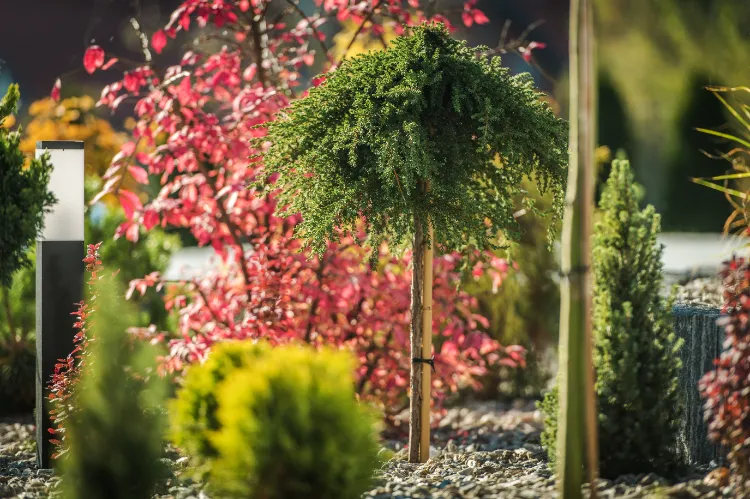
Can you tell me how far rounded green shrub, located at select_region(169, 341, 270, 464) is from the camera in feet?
10.6

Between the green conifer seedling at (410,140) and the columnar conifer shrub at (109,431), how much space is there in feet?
3.93

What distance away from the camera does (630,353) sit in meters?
3.40

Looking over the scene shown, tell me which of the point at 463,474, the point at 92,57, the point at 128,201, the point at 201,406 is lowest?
the point at 463,474

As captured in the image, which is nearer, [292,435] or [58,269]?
[292,435]

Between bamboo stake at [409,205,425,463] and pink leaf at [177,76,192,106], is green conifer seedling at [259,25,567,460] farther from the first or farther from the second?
pink leaf at [177,76,192,106]

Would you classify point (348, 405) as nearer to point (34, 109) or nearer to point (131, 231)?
point (131, 231)

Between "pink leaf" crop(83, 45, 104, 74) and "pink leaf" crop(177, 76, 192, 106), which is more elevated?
"pink leaf" crop(83, 45, 104, 74)

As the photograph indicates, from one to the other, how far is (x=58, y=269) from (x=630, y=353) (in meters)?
3.01

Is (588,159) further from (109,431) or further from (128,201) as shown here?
(128,201)

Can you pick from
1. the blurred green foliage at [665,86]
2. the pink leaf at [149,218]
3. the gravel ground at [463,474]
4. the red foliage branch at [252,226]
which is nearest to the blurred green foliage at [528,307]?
the gravel ground at [463,474]

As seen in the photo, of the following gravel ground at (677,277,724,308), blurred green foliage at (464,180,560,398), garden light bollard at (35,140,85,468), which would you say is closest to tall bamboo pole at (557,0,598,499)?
gravel ground at (677,277,724,308)

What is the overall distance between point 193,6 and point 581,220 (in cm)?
300

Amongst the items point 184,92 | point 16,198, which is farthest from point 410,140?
point 184,92

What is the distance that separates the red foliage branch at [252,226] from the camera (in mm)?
4742
